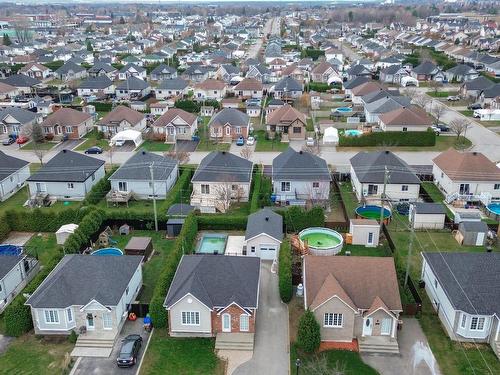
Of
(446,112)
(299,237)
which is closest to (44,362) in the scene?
(299,237)

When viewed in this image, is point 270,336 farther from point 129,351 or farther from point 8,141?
point 8,141

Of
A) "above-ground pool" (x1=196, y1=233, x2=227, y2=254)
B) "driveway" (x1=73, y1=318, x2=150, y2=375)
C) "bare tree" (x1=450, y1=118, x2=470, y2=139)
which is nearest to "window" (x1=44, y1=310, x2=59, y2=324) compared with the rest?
"driveway" (x1=73, y1=318, x2=150, y2=375)

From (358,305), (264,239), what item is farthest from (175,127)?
(358,305)

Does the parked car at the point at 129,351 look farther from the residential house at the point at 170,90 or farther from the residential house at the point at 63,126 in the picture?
the residential house at the point at 170,90

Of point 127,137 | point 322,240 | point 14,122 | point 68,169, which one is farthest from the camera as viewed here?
point 14,122

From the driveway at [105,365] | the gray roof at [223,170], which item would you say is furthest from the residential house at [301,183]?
the driveway at [105,365]

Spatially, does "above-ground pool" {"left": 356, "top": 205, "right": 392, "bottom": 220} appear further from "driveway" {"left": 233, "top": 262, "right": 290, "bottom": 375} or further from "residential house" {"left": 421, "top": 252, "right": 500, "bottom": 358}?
"driveway" {"left": 233, "top": 262, "right": 290, "bottom": 375}
